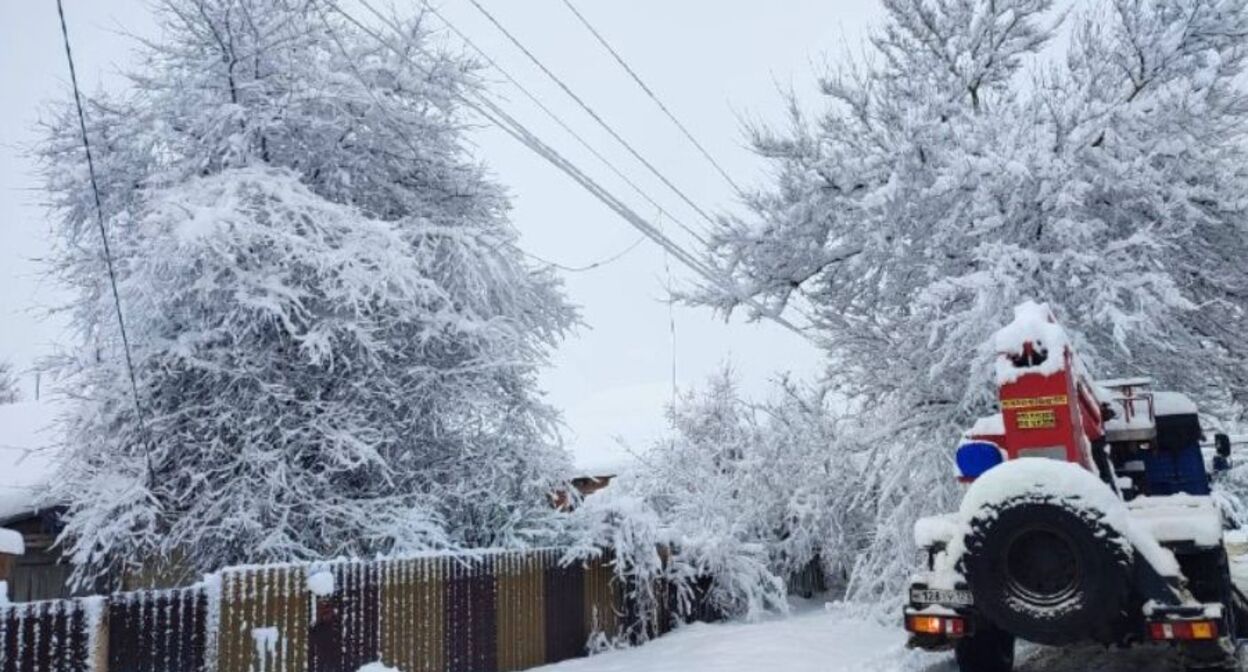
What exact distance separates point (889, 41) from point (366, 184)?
29.1ft

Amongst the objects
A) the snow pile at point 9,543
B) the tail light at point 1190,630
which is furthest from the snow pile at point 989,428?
the snow pile at point 9,543

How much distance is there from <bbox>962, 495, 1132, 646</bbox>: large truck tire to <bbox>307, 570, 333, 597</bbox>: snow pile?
573 centimetres

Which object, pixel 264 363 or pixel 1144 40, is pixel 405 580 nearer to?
pixel 264 363

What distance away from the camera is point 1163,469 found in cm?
880

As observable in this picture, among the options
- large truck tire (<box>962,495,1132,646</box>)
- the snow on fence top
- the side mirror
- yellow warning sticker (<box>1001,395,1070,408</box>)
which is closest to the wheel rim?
large truck tire (<box>962,495,1132,646</box>)

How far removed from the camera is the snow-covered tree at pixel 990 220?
1066cm

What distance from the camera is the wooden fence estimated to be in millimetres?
6590

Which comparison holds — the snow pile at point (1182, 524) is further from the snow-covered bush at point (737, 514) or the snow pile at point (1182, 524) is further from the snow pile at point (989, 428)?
the snow-covered bush at point (737, 514)

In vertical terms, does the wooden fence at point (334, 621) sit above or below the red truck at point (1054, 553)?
below

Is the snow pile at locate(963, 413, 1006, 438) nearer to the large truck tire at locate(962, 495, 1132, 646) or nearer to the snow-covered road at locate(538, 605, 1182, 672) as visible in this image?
the snow-covered road at locate(538, 605, 1182, 672)

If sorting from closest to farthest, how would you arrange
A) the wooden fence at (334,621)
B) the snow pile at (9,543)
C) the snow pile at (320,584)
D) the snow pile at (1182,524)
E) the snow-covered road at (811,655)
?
the snow pile at (1182,524)
the wooden fence at (334,621)
the snow pile at (9,543)
the snow-covered road at (811,655)
the snow pile at (320,584)

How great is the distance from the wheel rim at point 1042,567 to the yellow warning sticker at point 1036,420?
3.27 feet

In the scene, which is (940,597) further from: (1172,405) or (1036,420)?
(1172,405)

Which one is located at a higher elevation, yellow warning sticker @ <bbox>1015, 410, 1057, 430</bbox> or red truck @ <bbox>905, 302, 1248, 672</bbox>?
yellow warning sticker @ <bbox>1015, 410, 1057, 430</bbox>
